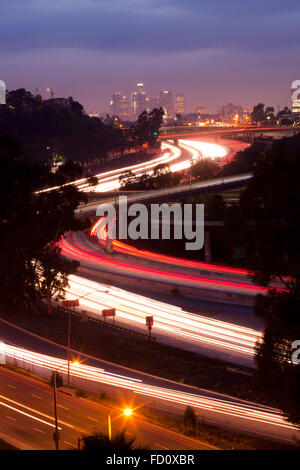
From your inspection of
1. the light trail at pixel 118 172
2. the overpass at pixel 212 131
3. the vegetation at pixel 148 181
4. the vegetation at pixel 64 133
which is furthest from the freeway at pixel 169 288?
the overpass at pixel 212 131

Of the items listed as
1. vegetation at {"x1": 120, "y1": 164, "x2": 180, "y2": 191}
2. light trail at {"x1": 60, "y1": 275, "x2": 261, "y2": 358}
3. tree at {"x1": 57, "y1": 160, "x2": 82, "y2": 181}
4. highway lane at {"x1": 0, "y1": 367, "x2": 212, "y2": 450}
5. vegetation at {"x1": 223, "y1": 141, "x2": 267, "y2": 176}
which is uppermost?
tree at {"x1": 57, "y1": 160, "x2": 82, "y2": 181}

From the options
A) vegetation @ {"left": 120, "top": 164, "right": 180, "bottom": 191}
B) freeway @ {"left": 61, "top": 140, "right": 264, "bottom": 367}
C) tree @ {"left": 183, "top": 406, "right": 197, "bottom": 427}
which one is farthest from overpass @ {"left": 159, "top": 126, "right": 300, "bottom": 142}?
tree @ {"left": 183, "top": 406, "right": 197, "bottom": 427}

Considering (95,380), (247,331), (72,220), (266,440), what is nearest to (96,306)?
(72,220)

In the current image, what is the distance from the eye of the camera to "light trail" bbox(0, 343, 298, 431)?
18.1 meters

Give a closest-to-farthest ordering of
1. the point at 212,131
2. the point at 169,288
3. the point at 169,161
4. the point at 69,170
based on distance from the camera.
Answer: the point at 69,170 < the point at 169,288 < the point at 169,161 < the point at 212,131

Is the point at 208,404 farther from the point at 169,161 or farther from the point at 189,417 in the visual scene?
the point at 169,161

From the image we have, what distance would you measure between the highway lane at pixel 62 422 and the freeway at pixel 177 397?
24 centimetres

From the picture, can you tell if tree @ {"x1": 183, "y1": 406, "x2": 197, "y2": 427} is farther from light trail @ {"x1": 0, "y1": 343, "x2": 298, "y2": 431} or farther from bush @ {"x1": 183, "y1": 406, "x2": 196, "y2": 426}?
light trail @ {"x1": 0, "y1": 343, "x2": 298, "y2": 431}

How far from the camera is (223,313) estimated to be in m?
34.2

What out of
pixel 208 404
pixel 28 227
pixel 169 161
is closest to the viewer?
pixel 208 404

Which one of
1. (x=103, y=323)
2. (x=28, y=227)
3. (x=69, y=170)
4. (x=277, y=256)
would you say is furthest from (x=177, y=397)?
(x=69, y=170)

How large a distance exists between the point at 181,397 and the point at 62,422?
4.63 m

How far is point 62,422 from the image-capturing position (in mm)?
17359
